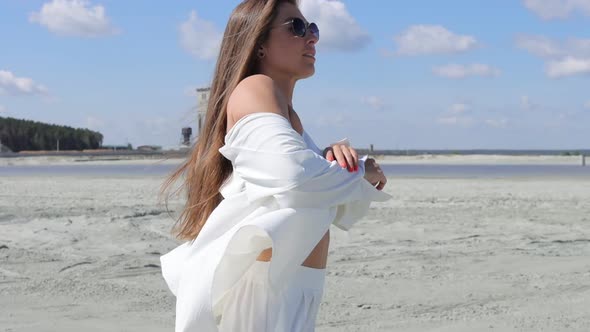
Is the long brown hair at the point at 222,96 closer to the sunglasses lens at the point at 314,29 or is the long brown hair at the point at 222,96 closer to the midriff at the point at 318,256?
the sunglasses lens at the point at 314,29

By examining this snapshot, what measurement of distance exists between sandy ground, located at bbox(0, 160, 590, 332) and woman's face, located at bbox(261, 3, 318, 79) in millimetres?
3112

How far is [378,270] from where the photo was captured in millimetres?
6621

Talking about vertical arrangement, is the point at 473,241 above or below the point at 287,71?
below

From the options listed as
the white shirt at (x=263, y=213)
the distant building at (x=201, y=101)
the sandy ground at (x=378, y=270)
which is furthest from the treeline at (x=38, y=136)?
the white shirt at (x=263, y=213)

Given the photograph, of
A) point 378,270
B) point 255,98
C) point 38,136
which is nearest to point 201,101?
point 255,98

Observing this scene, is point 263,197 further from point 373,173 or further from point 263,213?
point 373,173

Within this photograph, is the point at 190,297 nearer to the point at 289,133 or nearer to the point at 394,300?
the point at 289,133

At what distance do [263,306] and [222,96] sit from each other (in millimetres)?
562

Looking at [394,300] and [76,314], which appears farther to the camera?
[394,300]

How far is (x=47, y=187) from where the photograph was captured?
17641mm

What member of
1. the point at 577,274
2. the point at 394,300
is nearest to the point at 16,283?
the point at 394,300

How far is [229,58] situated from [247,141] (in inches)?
13.4

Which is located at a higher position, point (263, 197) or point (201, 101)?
point (201, 101)

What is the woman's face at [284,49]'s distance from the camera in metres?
1.93
